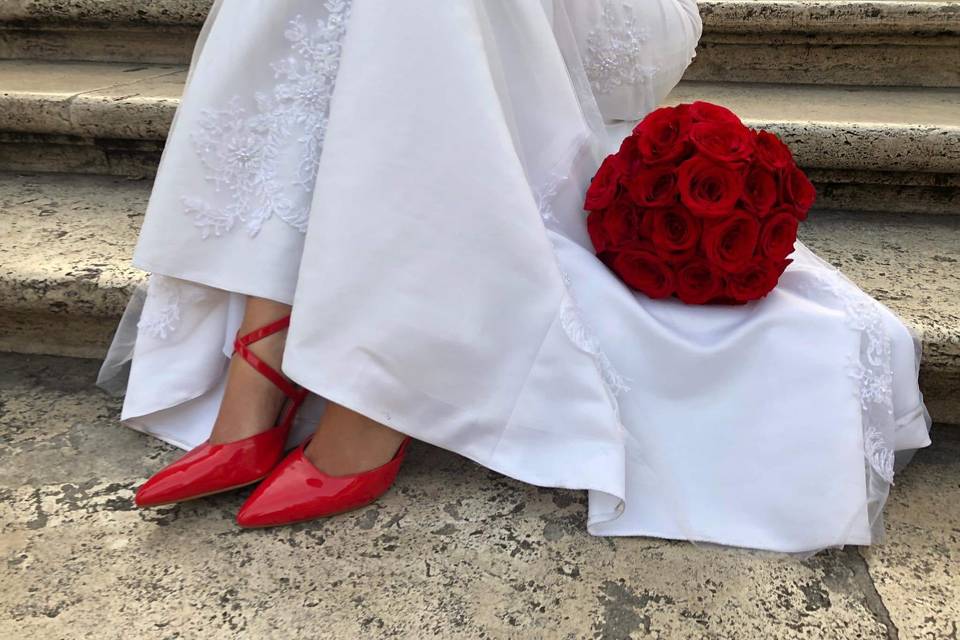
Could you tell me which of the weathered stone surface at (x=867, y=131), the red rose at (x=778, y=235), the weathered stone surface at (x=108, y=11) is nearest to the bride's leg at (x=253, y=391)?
the red rose at (x=778, y=235)

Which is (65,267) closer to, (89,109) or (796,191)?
(89,109)

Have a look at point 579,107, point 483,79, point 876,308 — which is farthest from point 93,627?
point 876,308

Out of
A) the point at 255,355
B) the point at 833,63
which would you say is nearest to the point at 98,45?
the point at 255,355

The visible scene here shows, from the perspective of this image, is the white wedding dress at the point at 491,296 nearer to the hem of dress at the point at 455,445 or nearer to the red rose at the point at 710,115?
the hem of dress at the point at 455,445

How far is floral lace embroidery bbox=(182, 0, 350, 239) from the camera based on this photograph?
0.97m

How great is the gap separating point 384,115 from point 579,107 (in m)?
0.34

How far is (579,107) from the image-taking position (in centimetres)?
107

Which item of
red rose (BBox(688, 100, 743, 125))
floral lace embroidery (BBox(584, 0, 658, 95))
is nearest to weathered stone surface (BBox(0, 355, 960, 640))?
red rose (BBox(688, 100, 743, 125))

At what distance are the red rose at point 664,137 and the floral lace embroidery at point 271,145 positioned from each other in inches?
17.2

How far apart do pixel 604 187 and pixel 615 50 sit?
1.02 feet

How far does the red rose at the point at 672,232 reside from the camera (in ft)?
3.17

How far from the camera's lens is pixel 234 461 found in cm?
98

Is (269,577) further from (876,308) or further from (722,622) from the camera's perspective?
(876,308)

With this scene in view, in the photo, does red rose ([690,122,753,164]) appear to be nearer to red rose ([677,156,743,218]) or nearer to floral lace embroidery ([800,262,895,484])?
red rose ([677,156,743,218])
